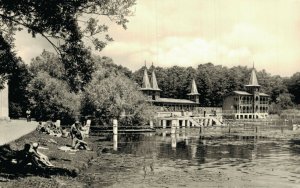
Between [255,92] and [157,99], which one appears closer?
[157,99]

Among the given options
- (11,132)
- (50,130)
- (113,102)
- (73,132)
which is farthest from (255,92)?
(73,132)

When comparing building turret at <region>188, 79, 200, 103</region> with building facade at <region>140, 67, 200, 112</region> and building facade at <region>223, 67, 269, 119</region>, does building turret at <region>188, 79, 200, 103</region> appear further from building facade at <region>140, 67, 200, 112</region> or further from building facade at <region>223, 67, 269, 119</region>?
building facade at <region>223, 67, 269, 119</region>

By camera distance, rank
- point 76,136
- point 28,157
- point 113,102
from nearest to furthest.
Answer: point 28,157, point 76,136, point 113,102

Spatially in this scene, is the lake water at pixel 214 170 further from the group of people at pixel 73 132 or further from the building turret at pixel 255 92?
the building turret at pixel 255 92

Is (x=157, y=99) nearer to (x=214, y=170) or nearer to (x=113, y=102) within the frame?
(x=113, y=102)

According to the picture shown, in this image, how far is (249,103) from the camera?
12762 cm

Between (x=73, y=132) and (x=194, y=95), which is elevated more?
(x=194, y=95)

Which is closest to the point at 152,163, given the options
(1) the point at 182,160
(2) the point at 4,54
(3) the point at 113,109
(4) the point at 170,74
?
(1) the point at 182,160

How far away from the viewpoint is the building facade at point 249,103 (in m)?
124

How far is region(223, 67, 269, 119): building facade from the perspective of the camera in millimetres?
124312

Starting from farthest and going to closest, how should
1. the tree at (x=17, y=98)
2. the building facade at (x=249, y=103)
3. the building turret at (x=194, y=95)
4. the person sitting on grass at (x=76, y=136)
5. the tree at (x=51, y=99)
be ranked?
the building facade at (x=249, y=103), the building turret at (x=194, y=95), the tree at (x=17, y=98), the tree at (x=51, y=99), the person sitting on grass at (x=76, y=136)

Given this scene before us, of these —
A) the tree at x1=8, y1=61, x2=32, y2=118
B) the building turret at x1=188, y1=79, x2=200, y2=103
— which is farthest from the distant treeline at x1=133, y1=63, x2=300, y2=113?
the tree at x1=8, y1=61, x2=32, y2=118

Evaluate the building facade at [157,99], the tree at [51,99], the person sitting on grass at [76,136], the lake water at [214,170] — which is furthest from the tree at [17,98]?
the lake water at [214,170]

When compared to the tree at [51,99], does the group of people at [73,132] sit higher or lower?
lower
